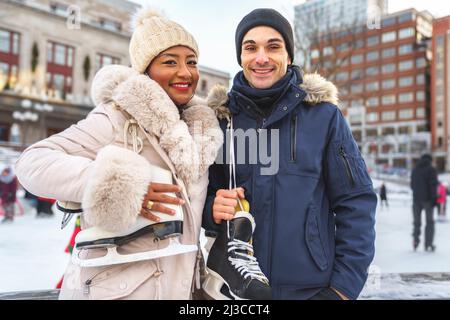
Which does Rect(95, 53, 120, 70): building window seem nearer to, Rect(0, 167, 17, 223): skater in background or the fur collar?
Rect(0, 167, 17, 223): skater in background

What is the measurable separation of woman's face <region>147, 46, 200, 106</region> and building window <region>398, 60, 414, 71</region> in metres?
35.4

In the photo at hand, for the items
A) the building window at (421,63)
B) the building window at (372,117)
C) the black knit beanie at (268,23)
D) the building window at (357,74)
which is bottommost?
the black knit beanie at (268,23)

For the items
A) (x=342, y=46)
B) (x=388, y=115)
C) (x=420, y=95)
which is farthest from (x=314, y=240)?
(x=388, y=115)

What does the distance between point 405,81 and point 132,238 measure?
4169cm

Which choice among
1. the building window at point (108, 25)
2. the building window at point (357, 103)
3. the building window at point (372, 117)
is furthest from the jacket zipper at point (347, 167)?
the building window at point (372, 117)

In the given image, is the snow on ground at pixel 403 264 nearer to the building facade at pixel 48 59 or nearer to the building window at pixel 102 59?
the building facade at pixel 48 59

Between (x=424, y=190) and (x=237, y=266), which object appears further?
(x=424, y=190)

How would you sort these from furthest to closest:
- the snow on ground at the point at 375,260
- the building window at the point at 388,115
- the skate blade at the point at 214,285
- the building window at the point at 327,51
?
the building window at the point at 388,115, the building window at the point at 327,51, the snow on ground at the point at 375,260, the skate blade at the point at 214,285

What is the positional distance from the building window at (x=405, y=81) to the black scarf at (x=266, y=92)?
131ft

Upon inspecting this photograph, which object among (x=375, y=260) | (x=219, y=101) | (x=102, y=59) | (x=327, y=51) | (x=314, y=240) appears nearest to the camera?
(x=314, y=240)

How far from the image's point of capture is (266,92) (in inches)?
53.4

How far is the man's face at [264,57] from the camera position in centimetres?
138

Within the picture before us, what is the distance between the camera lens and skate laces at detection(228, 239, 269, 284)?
1.17 meters

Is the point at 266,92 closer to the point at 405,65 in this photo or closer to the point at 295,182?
the point at 295,182
